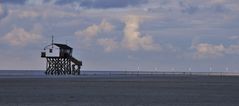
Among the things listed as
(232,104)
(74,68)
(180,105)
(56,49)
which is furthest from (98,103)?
(74,68)

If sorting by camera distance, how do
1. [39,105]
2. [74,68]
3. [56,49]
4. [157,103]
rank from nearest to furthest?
1. [39,105]
2. [157,103]
3. [56,49]
4. [74,68]

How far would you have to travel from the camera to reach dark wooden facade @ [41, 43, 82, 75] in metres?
116

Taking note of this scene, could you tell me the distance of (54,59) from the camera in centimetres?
11812

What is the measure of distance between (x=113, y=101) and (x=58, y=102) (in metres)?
3.51

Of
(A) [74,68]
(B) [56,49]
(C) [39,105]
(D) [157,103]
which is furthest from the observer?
(A) [74,68]

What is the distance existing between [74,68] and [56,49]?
10704 millimetres

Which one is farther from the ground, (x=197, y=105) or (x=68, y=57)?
(x=68, y=57)

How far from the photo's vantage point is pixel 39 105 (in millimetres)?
32875

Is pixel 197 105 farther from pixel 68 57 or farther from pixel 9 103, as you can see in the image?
pixel 68 57

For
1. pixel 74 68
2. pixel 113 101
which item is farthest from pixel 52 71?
pixel 113 101

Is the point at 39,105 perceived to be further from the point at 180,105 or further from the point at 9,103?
the point at 180,105

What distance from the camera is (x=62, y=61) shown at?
4712 inches

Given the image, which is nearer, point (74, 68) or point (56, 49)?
point (56, 49)

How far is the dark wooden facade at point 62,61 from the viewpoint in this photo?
11631cm
